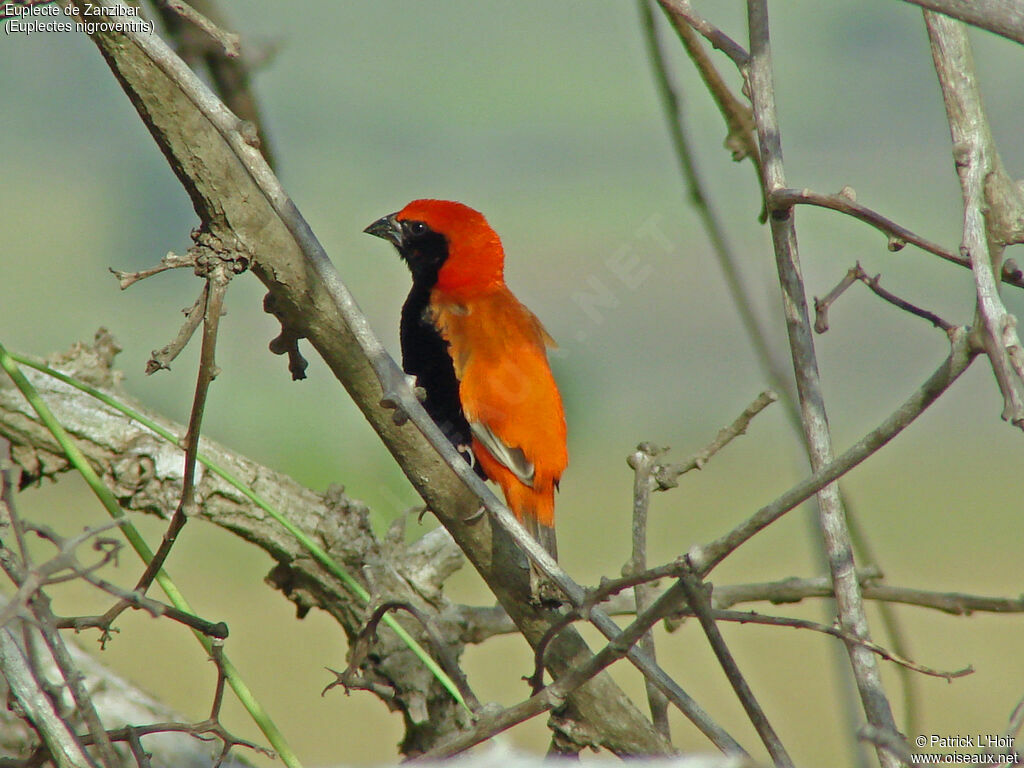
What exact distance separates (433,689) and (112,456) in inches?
34.9

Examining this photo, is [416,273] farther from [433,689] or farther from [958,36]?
[958,36]

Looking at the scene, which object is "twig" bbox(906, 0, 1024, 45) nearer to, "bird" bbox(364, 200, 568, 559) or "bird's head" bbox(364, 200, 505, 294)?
"bird" bbox(364, 200, 568, 559)

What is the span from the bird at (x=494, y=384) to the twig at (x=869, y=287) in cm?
132

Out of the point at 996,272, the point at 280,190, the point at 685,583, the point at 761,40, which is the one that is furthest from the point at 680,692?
the point at 761,40

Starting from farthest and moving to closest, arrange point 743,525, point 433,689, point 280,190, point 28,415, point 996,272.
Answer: point 433,689 → point 28,415 → point 280,190 → point 996,272 → point 743,525

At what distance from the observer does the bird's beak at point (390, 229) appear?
11.1 ft

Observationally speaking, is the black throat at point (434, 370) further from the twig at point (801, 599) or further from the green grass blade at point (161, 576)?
the green grass blade at point (161, 576)

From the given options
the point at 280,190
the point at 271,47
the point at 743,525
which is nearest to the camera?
the point at 743,525

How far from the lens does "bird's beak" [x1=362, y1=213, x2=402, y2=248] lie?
3377 millimetres

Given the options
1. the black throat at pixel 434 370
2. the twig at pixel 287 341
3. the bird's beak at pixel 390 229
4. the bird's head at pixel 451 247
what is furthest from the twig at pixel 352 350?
the bird's beak at pixel 390 229

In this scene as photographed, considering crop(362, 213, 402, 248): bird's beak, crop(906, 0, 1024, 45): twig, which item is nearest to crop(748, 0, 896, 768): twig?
crop(906, 0, 1024, 45): twig

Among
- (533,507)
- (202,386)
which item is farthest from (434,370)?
(202,386)

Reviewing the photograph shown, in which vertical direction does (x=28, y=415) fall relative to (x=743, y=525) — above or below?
above

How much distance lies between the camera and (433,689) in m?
2.38
